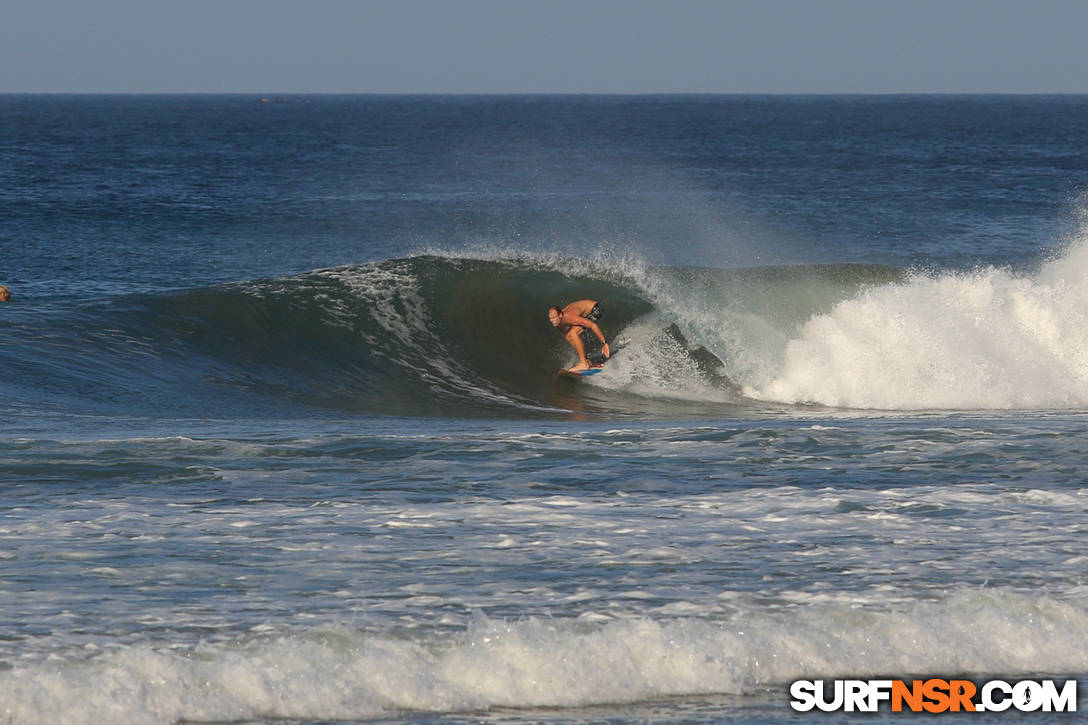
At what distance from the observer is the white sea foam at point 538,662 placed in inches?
224

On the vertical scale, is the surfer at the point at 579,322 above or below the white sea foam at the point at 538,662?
above

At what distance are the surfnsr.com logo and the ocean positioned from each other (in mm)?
83

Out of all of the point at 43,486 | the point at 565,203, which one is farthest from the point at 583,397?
the point at 565,203

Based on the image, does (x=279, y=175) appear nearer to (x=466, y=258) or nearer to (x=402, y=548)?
(x=466, y=258)

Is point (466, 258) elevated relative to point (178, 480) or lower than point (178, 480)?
elevated

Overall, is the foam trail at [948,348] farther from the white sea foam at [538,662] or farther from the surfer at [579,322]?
the white sea foam at [538,662]

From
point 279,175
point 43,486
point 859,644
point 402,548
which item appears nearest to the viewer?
point 859,644

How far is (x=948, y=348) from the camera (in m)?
15.7

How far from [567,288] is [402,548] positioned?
12.9m

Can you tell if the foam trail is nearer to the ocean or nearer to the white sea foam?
the ocean

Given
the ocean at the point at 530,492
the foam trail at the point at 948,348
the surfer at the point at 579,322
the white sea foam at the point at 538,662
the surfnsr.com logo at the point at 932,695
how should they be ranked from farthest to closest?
the surfer at the point at 579,322 < the foam trail at the point at 948,348 < the ocean at the point at 530,492 < the surfnsr.com logo at the point at 932,695 < the white sea foam at the point at 538,662

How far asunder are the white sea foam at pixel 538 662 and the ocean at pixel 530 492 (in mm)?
17

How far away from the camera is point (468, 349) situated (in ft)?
58.9

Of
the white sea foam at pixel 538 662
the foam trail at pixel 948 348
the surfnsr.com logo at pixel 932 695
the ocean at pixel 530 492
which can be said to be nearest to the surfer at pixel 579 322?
the ocean at pixel 530 492
